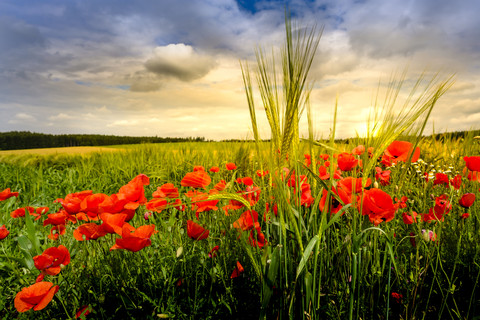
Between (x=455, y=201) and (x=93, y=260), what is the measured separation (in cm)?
217

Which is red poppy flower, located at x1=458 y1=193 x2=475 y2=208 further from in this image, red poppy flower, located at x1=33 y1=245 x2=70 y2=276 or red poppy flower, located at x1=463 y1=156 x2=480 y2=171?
red poppy flower, located at x1=33 y1=245 x2=70 y2=276

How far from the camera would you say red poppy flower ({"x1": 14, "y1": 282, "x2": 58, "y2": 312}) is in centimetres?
101

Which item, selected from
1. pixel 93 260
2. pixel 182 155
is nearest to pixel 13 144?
pixel 182 155

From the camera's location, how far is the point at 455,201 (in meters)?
1.87

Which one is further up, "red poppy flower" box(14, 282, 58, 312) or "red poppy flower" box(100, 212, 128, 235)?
"red poppy flower" box(100, 212, 128, 235)

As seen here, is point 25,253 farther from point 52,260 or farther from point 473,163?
point 473,163

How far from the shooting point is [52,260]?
110cm

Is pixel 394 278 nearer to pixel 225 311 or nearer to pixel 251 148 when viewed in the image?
pixel 225 311

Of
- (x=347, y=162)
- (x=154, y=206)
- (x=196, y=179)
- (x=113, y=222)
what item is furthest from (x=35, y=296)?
(x=347, y=162)

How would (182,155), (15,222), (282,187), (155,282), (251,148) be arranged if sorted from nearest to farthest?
(282,187) < (155,282) < (15,222) < (251,148) < (182,155)

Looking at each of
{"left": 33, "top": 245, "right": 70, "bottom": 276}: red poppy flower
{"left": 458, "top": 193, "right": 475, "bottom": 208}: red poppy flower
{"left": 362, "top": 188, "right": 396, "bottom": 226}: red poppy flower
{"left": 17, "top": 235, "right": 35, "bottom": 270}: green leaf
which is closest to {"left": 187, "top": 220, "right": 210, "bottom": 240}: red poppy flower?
{"left": 33, "top": 245, "right": 70, "bottom": 276}: red poppy flower

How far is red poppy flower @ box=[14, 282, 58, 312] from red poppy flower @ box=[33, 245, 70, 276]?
8 centimetres

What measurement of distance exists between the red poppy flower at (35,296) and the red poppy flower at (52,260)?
0.25 feet

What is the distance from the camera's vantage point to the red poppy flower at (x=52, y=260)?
3.54 feet
